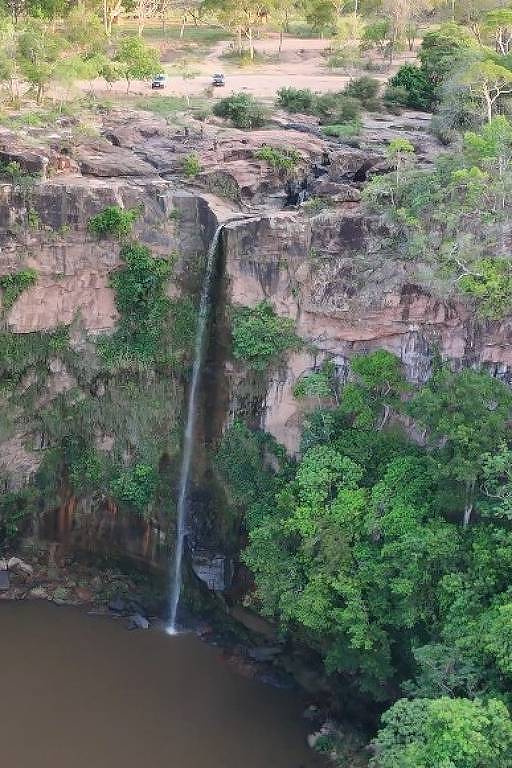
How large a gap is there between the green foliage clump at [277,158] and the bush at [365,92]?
300 inches

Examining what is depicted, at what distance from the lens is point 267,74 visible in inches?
1334

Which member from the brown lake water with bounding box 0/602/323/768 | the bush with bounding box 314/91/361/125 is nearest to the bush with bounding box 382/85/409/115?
the bush with bounding box 314/91/361/125

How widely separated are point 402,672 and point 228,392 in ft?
22.4

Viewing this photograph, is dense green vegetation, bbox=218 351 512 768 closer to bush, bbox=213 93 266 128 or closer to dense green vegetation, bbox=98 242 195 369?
dense green vegetation, bbox=98 242 195 369

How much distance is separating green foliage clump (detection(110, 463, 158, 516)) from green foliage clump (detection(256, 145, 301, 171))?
7.82 metres

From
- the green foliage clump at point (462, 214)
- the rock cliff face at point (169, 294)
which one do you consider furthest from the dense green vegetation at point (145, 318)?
the green foliage clump at point (462, 214)

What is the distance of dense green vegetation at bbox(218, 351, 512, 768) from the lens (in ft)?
39.5

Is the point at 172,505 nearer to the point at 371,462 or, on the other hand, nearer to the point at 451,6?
the point at 371,462

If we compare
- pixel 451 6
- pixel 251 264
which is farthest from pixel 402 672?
pixel 451 6

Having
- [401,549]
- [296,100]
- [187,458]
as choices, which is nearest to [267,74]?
[296,100]

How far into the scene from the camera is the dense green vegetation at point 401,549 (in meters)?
12.0

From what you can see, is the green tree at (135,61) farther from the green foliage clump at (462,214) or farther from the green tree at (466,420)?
the green tree at (466,420)

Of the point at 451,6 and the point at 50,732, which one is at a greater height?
the point at 451,6

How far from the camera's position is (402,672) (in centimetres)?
1497
